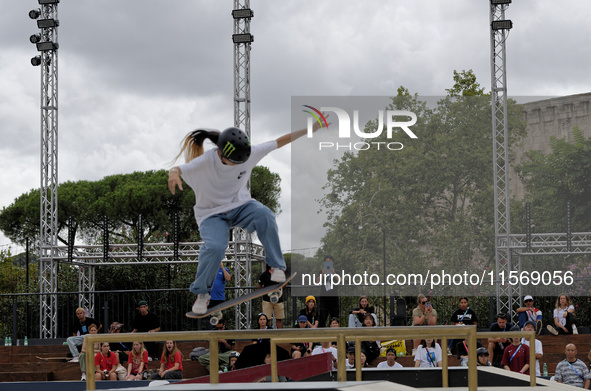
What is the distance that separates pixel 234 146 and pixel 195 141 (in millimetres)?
485

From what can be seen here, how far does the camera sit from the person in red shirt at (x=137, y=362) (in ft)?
33.3

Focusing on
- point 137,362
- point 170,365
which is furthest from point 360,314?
point 137,362

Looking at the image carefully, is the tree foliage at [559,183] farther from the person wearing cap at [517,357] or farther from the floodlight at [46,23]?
the floodlight at [46,23]

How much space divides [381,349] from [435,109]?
1203cm

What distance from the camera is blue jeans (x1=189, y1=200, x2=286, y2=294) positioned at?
17.1ft

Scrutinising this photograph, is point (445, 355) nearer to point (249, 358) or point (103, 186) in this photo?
point (249, 358)

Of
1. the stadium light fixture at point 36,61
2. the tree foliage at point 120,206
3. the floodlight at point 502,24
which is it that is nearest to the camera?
the floodlight at point 502,24

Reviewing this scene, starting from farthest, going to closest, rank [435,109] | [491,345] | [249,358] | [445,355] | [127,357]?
[435,109] → [127,357] → [491,345] → [249,358] → [445,355]

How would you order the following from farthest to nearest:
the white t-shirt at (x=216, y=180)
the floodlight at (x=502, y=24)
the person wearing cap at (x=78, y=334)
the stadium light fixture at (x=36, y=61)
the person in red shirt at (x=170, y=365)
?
1. the stadium light fixture at (x=36, y=61)
2. the floodlight at (x=502, y=24)
3. the person wearing cap at (x=78, y=334)
4. the person in red shirt at (x=170, y=365)
5. the white t-shirt at (x=216, y=180)

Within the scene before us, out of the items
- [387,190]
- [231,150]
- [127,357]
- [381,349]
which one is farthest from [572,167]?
[231,150]

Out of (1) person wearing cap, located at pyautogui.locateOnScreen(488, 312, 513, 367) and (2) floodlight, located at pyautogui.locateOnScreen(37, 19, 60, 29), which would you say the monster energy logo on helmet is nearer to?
(1) person wearing cap, located at pyautogui.locateOnScreen(488, 312, 513, 367)

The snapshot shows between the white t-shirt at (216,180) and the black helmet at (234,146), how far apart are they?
0.12m

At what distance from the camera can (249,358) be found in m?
9.41

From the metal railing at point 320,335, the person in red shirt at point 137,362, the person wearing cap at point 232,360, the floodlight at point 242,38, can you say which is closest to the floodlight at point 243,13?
the floodlight at point 242,38
